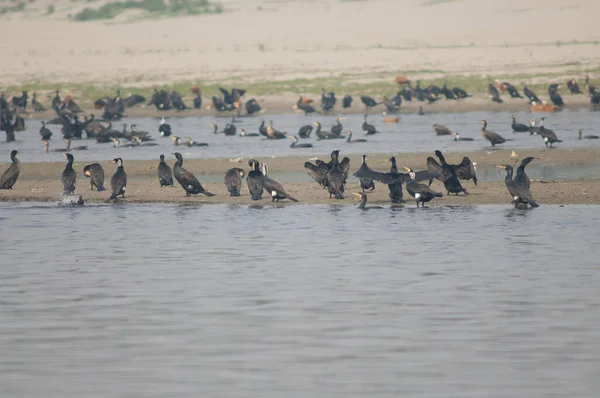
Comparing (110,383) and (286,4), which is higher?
(286,4)

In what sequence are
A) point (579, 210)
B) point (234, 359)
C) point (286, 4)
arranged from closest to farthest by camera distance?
1. point (234, 359)
2. point (579, 210)
3. point (286, 4)

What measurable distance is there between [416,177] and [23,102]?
36258 mm

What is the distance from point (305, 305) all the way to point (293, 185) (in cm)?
1212

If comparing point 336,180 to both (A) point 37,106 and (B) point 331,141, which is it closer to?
(B) point 331,141

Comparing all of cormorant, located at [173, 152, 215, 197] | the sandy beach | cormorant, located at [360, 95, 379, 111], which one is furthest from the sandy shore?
the sandy beach

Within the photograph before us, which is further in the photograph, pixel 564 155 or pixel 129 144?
pixel 129 144

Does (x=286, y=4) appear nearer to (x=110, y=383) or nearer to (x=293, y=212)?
(x=293, y=212)

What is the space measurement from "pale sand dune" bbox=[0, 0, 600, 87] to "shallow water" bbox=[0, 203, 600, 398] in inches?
1829

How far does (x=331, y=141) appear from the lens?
119 ft

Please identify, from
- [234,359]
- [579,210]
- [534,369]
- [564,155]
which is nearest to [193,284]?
[234,359]

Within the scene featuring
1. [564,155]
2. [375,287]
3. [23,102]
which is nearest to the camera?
[375,287]

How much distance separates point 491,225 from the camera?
18.8 meters

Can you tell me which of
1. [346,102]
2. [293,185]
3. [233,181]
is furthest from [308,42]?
[233,181]

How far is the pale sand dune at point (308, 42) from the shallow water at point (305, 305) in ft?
152
